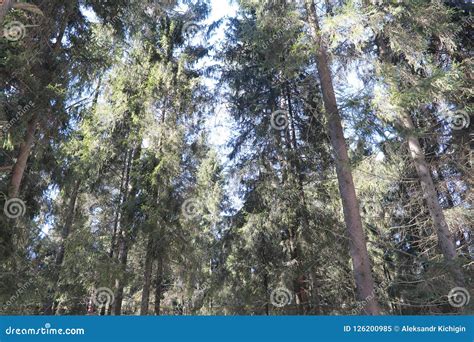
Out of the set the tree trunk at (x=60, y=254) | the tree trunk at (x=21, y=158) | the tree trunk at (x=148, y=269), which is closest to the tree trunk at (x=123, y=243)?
the tree trunk at (x=148, y=269)

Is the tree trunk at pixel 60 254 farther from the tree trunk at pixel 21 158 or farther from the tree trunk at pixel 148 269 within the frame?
the tree trunk at pixel 21 158

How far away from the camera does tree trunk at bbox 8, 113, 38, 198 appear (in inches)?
304

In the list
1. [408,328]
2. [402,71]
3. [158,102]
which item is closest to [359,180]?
[402,71]

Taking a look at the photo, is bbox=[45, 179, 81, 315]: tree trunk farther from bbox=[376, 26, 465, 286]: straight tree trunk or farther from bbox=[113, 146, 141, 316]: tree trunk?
bbox=[376, 26, 465, 286]: straight tree trunk

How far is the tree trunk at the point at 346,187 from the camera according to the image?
275 inches

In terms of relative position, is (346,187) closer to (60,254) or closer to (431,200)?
(431,200)

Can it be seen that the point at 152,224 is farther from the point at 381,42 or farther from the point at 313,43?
the point at 381,42

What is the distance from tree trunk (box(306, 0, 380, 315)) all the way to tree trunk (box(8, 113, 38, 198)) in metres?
6.38

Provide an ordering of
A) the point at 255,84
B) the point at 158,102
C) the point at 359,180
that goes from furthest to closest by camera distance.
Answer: the point at 158,102, the point at 255,84, the point at 359,180

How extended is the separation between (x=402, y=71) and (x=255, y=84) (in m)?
4.46

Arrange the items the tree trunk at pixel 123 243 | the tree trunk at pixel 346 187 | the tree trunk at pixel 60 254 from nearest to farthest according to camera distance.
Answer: the tree trunk at pixel 346 187, the tree trunk at pixel 123 243, the tree trunk at pixel 60 254

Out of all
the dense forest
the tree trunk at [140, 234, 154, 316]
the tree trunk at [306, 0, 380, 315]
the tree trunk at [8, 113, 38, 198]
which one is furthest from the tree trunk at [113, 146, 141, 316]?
the tree trunk at [306, 0, 380, 315]

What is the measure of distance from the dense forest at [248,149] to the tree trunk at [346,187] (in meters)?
0.03

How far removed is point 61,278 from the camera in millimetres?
11102
